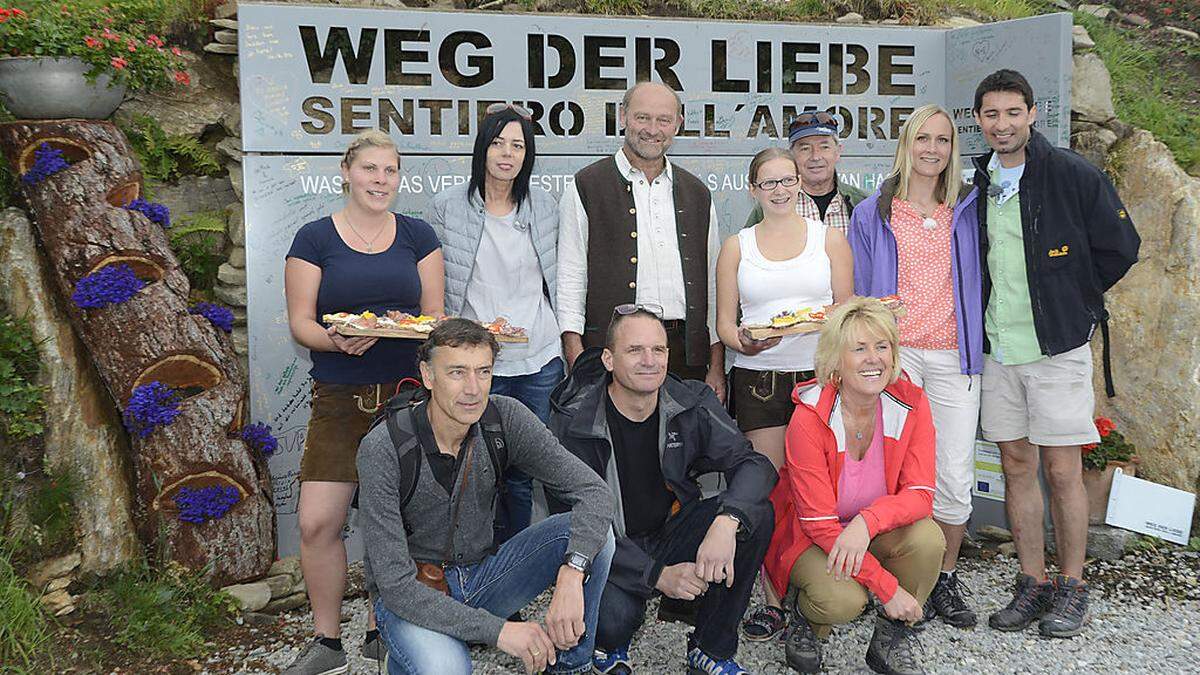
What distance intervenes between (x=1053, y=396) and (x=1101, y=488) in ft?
5.09

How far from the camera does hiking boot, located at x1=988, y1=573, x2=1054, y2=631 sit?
4414 millimetres

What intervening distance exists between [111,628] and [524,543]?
2194 mm

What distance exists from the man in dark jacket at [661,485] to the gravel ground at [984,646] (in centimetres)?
52

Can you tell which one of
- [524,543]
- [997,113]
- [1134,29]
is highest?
[1134,29]

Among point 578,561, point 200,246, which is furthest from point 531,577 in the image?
point 200,246

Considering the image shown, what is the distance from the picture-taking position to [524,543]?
11.4ft

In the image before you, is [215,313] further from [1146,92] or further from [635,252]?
[1146,92]

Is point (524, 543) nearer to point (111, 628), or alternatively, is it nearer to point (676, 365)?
point (676, 365)

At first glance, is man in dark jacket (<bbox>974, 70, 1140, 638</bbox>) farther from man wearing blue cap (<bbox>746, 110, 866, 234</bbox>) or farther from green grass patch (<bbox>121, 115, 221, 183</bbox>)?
green grass patch (<bbox>121, 115, 221, 183</bbox>)

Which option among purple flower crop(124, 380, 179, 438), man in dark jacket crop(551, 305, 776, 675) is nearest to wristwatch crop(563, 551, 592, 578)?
man in dark jacket crop(551, 305, 776, 675)

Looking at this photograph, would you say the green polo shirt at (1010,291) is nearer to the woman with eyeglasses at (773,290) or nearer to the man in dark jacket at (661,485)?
the woman with eyeglasses at (773,290)

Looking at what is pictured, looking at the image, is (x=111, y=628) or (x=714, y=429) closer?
(x=714, y=429)

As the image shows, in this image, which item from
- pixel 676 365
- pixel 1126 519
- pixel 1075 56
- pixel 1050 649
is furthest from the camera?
pixel 1075 56

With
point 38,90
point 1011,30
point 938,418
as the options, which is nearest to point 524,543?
point 938,418
